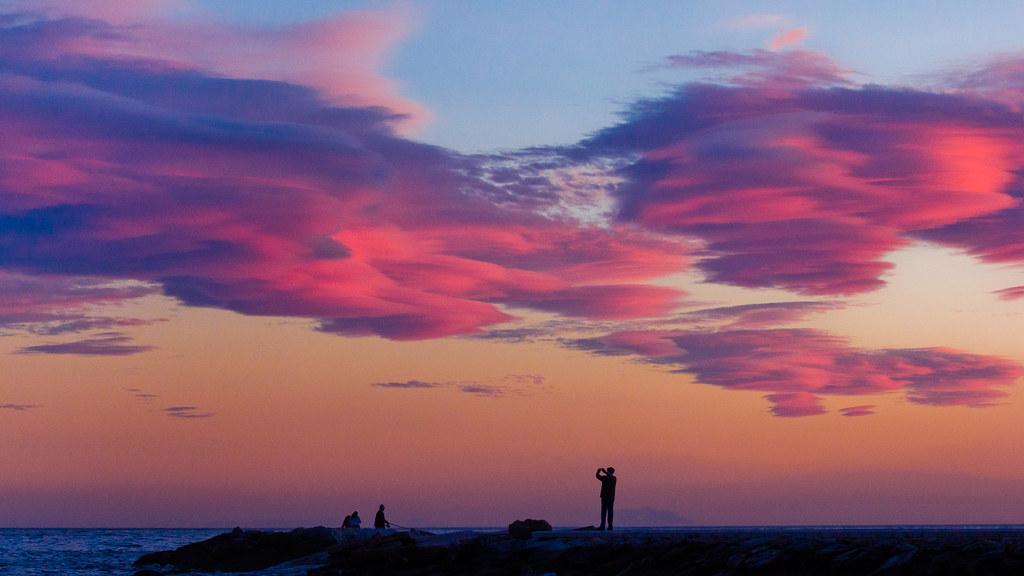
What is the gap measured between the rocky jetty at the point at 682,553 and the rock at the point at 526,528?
22 centimetres

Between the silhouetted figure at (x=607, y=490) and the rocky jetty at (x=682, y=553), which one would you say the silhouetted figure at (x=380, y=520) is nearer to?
the rocky jetty at (x=682, y=553)

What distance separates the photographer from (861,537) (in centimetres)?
2538

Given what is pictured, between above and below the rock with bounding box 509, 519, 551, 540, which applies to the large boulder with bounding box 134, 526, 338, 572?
below

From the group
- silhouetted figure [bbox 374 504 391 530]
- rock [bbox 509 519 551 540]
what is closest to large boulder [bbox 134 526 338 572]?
silhouetted figure [bbox 374 504 391 530]

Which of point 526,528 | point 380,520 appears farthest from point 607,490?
point 380,520

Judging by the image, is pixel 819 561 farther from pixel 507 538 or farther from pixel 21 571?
pixel 21 571

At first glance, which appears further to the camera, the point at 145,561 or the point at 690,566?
the point at 145,561

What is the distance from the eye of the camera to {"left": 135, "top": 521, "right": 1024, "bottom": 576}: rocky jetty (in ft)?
72.0

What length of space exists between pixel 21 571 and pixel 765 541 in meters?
46.0

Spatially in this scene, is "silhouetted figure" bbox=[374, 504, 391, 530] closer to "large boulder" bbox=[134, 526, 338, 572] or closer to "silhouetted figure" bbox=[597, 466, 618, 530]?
"large boulder" bbox=[134, 526, 338, 572]

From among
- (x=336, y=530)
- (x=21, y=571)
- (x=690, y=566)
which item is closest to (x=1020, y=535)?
(x=690, y=566)

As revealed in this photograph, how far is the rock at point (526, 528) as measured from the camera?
3344 cm

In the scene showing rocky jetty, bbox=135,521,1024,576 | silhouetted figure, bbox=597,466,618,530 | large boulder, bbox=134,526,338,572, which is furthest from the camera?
large boulder, bbox=134,526,338,572

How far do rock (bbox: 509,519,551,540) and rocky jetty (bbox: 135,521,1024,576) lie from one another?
0.73ft
